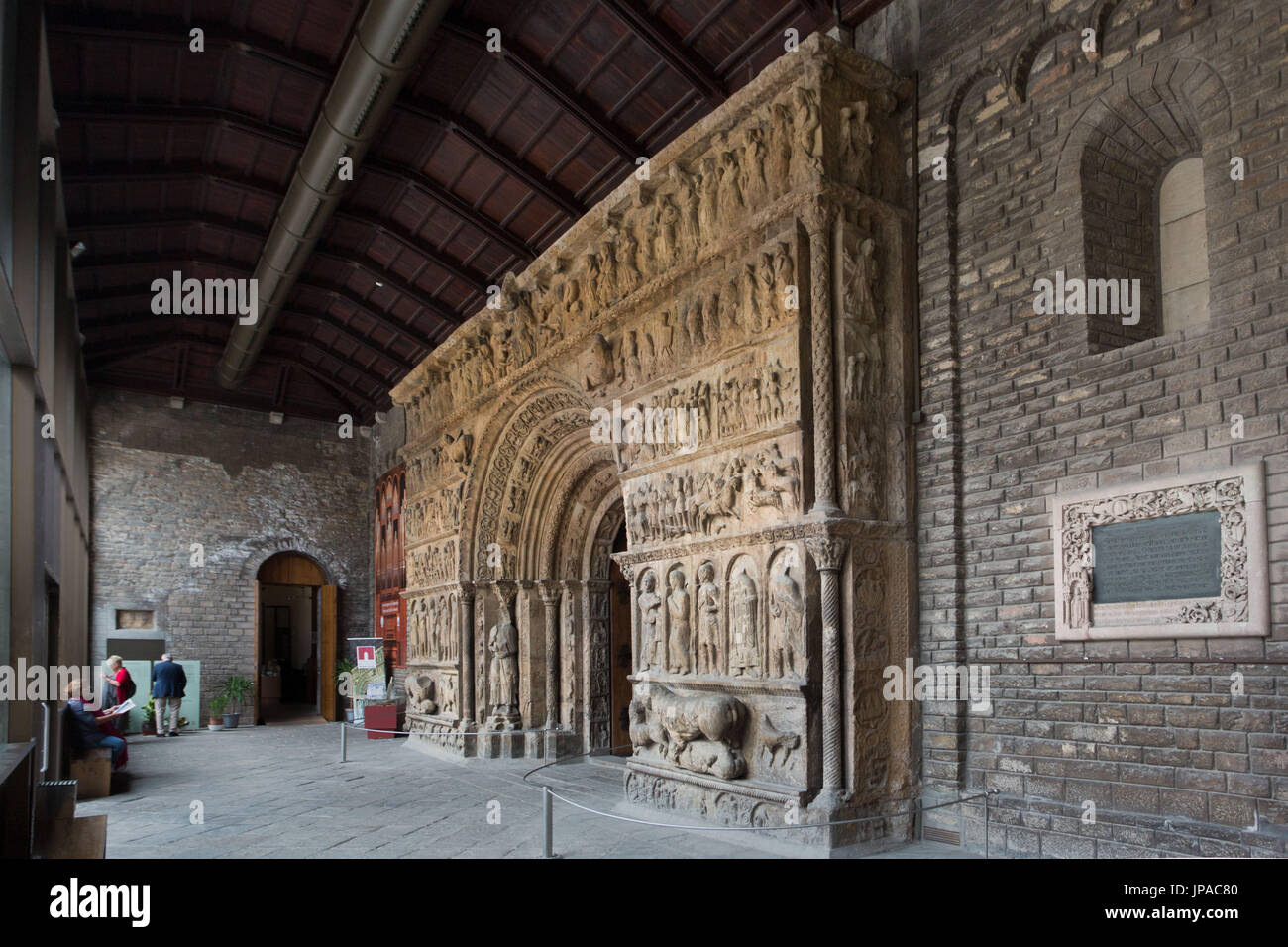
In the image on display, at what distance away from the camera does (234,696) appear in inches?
750

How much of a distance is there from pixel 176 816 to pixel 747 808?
5.45m

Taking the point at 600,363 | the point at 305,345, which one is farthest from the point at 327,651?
the point at 600,363

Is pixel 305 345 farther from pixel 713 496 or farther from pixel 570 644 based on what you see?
pixel 713 496

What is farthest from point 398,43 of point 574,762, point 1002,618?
point 574,762

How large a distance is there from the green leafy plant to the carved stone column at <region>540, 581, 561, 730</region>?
9.40 metres

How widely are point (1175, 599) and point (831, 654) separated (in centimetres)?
232

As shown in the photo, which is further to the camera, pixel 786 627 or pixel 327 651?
pixel 327 651

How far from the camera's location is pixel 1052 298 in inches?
264

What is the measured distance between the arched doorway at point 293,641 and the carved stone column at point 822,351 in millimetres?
16014

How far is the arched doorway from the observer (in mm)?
20547

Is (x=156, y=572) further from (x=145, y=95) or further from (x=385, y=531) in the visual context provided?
(x=145, y=95)

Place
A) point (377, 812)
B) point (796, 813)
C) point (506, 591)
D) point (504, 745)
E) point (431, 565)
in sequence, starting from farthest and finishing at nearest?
point (431, 565) < point (506, 591) < point (504, 745) < point (377, 812) < point (796, 813)

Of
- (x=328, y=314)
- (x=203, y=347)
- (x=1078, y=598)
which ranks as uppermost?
(x=328, y=314)
